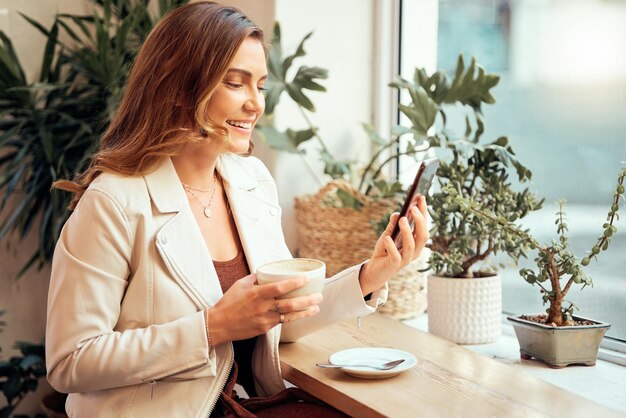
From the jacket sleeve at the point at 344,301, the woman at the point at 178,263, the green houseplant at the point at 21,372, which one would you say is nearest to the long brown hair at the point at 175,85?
the woman at the point at 178,263

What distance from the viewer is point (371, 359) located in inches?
70.6

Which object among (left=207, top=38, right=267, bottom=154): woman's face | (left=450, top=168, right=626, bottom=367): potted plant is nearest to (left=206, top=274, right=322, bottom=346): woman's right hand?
(left=207, top=38, right=267, bottom=154): woman's face

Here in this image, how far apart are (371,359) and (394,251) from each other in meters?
0.27

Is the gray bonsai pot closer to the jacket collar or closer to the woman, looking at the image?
the woman

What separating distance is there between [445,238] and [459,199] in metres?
0.25

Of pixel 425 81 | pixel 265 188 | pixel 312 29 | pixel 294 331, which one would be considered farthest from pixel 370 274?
pixel 312 29

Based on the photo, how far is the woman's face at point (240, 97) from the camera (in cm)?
173

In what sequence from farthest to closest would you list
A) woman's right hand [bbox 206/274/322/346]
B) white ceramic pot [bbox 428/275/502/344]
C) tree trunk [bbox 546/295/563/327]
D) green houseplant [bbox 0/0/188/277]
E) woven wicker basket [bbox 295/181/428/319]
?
green houseplant [bbox 0/0/188/277], woven wicker basket [bbox 295/181/428/319], white ceramic pot [bbox 428/275/502/344], tree trunk [bbox 546/295/563/327], woman's right hand [bbox 206/274/322/346]

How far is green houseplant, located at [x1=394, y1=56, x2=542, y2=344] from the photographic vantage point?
2066 mm

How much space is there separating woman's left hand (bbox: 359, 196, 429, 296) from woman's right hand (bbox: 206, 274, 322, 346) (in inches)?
10.4

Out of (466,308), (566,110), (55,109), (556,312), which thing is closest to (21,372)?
(55,109)

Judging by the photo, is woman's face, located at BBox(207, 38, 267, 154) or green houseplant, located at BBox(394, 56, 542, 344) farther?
green houseplant, located at BBox(394, 56, 542, 344)

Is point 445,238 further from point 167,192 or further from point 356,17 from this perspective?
point 356,17

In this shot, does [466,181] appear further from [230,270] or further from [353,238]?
[230,270]
